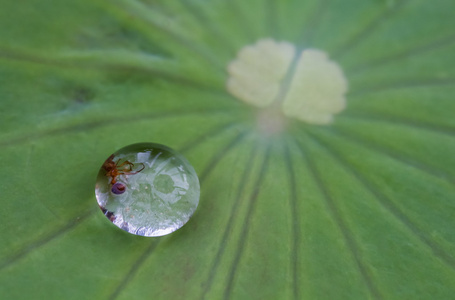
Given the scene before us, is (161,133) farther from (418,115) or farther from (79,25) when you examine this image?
(418,115)

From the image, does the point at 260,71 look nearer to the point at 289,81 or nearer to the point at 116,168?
the point at 289,81

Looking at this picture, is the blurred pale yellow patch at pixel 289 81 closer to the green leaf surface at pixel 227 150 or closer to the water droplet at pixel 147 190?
the green leaf surface at pixel 227 150

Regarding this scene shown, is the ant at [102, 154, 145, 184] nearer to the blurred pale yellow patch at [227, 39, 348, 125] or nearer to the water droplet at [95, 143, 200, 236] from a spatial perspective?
the water droplet at [95, 143, 200, 236]

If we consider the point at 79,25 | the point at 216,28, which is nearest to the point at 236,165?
the point at 216,28

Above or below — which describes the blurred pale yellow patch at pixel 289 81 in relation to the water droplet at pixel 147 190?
above

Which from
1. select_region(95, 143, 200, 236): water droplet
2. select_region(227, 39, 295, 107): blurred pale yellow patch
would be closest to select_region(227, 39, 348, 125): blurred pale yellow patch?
select_region(227, 39, 295, 107): blurred pale yellow patch

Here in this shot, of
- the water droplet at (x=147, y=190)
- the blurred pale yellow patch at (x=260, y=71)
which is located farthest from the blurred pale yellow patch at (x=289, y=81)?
the water droplet at (x=147, y=190)

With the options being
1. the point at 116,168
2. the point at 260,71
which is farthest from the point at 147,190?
the point at 260,71
